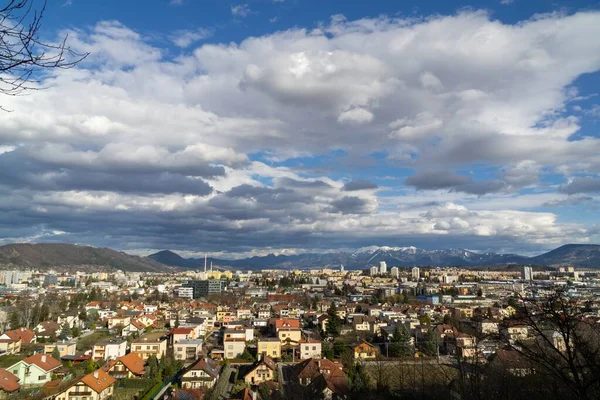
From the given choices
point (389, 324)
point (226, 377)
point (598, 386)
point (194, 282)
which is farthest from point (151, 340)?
point (194, 282)

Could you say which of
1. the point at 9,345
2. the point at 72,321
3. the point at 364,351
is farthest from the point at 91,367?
the point at 72,321

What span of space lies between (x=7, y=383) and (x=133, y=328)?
951cm

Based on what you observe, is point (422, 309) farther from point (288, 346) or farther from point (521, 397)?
point (521, 397)

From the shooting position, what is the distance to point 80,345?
18188mm

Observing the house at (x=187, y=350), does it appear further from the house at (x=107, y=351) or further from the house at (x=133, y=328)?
the house at (x=133, y=328)

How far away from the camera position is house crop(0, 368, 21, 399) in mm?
11109

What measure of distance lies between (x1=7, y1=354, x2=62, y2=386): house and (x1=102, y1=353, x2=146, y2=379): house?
65.7 inches

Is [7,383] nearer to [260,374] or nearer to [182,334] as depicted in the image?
[260,374]

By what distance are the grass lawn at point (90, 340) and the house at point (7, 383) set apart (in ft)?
19.1

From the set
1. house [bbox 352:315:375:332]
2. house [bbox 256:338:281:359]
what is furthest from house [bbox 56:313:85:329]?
house [bbox 352:315:375:332]

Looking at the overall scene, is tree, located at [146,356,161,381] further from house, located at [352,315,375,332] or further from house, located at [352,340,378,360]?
house, located at [352,315,375,332]

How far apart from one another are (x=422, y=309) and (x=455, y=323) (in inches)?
242

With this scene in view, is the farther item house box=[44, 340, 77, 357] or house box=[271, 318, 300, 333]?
house box=[271, 318, 300, 333]

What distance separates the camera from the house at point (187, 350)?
53.2 feet
